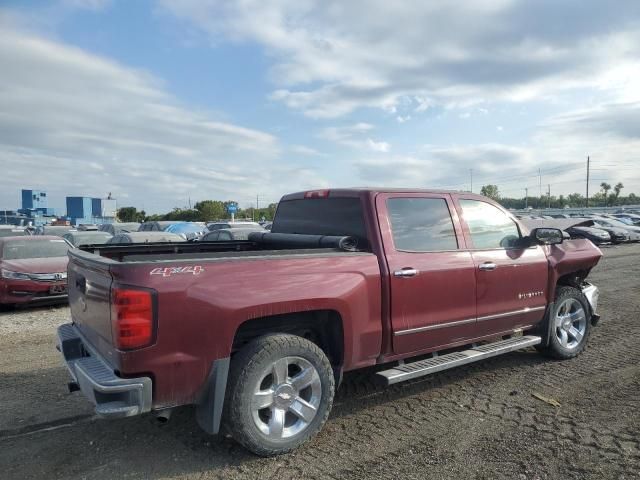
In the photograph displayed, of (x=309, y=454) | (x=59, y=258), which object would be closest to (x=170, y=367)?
(x=309, y=454)

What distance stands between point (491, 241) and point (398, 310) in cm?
151

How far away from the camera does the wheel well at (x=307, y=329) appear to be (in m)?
3.51

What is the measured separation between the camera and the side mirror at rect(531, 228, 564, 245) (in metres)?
4.98

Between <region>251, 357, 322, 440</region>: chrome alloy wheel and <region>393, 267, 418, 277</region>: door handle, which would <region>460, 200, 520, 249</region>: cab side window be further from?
<region>251, 357, 322, 440</region>: chrome alloy wheel

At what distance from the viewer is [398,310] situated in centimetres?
397

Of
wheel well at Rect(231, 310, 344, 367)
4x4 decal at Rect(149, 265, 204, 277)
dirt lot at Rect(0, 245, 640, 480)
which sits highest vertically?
4x4 decal at Rect(149, 265, 204, 277)

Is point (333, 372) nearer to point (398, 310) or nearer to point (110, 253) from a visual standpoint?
point (398, 310)

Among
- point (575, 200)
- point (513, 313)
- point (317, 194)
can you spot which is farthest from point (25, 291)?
point (575, 200)

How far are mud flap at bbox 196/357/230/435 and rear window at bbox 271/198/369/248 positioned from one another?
1575 mm

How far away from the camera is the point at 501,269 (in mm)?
4742

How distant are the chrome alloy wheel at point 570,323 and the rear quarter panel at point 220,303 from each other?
2904mm

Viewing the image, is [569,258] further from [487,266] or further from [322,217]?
[322,217]

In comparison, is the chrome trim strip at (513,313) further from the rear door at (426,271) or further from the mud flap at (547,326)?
the rear door at (426,271)

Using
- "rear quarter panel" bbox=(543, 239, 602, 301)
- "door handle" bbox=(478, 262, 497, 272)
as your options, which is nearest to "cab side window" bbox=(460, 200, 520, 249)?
"door handle" bbox=(478, 262, 497, 272)
